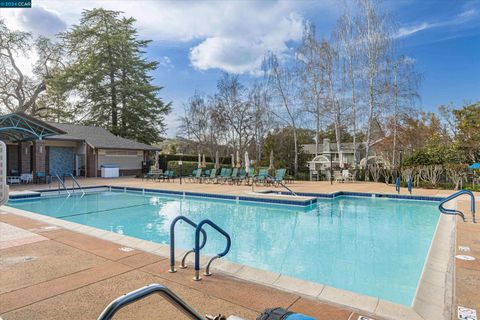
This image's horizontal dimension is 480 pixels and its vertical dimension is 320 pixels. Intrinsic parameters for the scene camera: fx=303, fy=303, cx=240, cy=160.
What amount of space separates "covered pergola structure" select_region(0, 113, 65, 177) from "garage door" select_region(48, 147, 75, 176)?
9.61 ft

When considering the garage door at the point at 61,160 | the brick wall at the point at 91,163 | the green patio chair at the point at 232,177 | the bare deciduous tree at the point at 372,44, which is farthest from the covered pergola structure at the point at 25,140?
the bare deciduous tree at the point at 372,44

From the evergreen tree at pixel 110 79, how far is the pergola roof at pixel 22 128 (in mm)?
14272

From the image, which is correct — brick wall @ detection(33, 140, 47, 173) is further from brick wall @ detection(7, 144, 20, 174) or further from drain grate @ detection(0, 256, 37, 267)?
drain grate @ detection(0, 256, 37, 267)

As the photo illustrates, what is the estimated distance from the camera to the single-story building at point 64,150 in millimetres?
16188

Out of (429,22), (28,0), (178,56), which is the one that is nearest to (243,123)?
(178,56)

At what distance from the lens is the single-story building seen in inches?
637

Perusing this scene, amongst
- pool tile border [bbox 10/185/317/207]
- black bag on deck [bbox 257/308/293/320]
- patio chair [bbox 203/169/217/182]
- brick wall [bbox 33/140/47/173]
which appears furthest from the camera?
patio chair [bbox 203/169/217/182]

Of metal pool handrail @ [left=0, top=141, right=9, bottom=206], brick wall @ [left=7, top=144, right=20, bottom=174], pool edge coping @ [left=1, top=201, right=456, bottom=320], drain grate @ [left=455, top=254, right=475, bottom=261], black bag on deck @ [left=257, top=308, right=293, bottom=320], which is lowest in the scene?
pool edge coping @ [left=1, top=201, right=456, bottom=320]

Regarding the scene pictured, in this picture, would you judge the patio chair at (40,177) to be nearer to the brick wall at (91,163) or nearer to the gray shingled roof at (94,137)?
the gray shingled roof at (94,137)

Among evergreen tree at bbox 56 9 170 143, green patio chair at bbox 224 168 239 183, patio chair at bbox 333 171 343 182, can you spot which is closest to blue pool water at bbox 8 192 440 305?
green patio chair at bbox 224 168 239 183

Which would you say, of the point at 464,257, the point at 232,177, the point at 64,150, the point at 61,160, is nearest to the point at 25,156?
the point at 61,160

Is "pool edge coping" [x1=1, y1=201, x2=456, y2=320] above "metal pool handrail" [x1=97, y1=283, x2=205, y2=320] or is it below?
below

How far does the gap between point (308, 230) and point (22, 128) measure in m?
14.8

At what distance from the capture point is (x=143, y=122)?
106 ft
